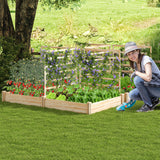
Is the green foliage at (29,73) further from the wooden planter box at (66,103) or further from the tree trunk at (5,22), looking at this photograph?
the tree trunk at (5,22)

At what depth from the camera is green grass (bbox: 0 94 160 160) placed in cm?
511

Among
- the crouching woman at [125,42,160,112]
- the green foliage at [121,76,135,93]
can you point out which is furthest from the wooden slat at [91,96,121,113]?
the green foliage at [121,76,135,93]

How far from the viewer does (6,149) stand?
5367mm

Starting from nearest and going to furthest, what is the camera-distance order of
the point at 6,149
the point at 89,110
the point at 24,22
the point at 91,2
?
the point at 6,149, the point at 89,110, the point at 24,22, the point at 91,2

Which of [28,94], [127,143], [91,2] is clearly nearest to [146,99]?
[127,143]

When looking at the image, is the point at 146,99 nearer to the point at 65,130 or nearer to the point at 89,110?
the point at 89,110

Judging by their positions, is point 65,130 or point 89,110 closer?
point 65,130

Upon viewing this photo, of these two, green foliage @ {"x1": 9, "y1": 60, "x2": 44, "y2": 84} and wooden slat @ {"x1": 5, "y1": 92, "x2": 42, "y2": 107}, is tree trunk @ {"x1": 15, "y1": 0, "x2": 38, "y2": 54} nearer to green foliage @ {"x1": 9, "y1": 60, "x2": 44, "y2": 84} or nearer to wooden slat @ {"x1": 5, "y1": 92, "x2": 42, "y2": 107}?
green foliage @ {"x1": 9, "y1": 60, "x2": 44, "y2": 84}

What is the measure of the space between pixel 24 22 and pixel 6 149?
6.61 metres

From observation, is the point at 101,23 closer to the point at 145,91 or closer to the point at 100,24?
the point at 100,24

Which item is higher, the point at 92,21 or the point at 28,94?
the point at 92,21

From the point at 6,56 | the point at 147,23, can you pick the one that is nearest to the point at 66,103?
the point at 6,56

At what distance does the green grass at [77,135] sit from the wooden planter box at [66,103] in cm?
18

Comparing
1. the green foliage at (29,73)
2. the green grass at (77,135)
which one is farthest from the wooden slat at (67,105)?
the green foliage at (29,73)
